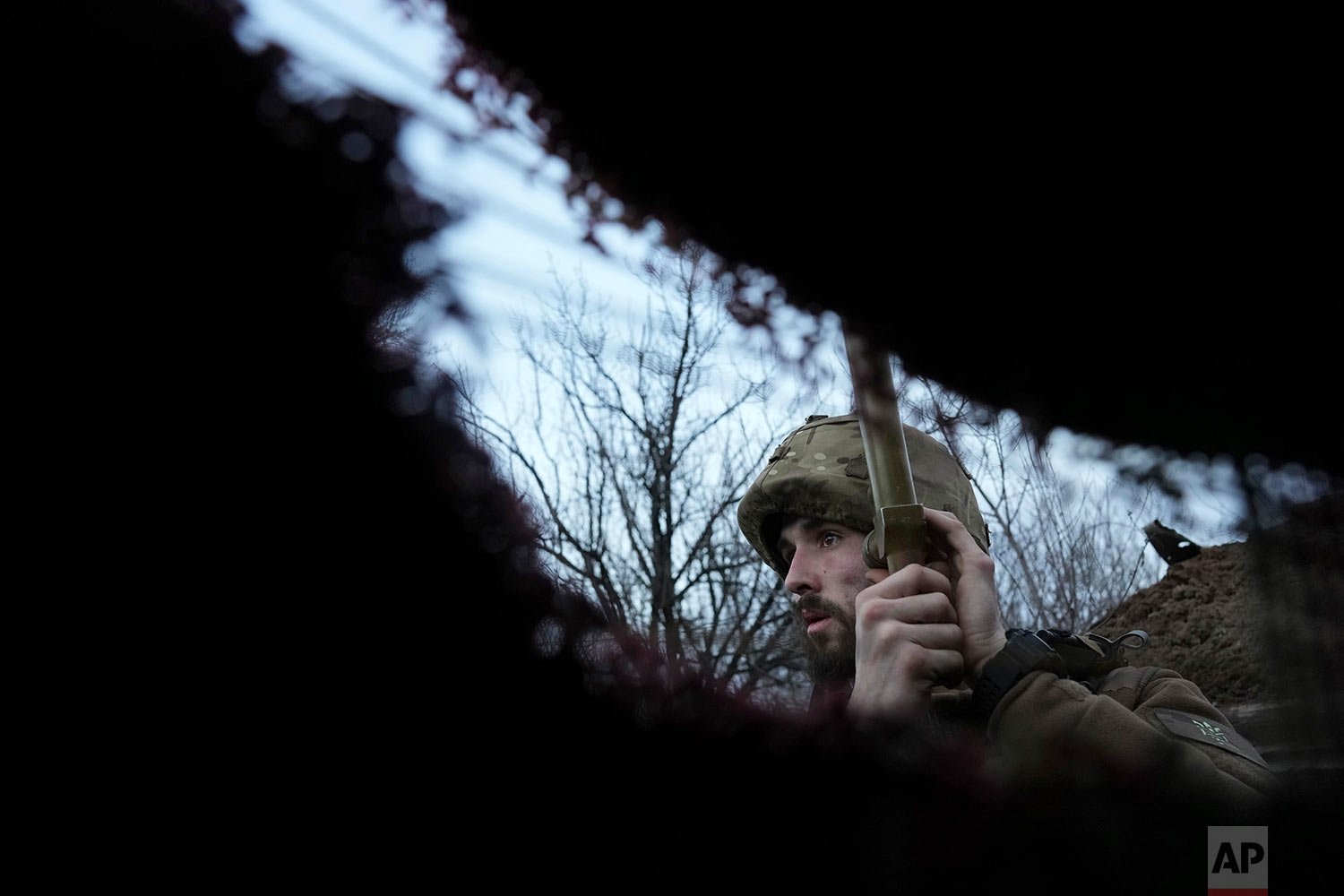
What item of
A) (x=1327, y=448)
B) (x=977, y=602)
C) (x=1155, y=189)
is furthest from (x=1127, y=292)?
(x=977, y=602)

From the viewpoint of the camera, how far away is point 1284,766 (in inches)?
54.2

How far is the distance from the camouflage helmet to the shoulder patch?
0.92 m

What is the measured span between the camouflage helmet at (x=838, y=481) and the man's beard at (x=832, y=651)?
11.2 inches

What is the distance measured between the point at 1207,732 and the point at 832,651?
3.40 ft

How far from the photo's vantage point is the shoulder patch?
6.28 feet

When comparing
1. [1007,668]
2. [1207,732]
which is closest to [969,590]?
[1007,668]

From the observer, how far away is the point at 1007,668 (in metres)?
1.89

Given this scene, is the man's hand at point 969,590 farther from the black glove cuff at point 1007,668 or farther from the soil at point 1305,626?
the soil at point 1305,626

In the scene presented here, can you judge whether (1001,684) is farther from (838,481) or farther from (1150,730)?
(838,481)

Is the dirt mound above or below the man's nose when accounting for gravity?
above

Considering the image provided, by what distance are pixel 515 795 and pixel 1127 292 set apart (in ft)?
4.58

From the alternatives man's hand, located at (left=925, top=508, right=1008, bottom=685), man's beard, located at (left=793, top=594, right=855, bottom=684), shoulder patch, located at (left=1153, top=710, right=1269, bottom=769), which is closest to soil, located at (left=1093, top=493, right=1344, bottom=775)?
shoulder patch, located at (left=1153, top=710, right=1269, bottom=769)

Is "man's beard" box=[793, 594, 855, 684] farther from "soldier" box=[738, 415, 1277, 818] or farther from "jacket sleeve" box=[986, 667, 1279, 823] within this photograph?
"jacket sleeve" box=[986, 667, 1279, 823]

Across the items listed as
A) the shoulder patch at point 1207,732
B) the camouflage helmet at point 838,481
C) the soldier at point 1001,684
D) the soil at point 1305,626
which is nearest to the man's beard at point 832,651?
the soldier at point 1001,684
